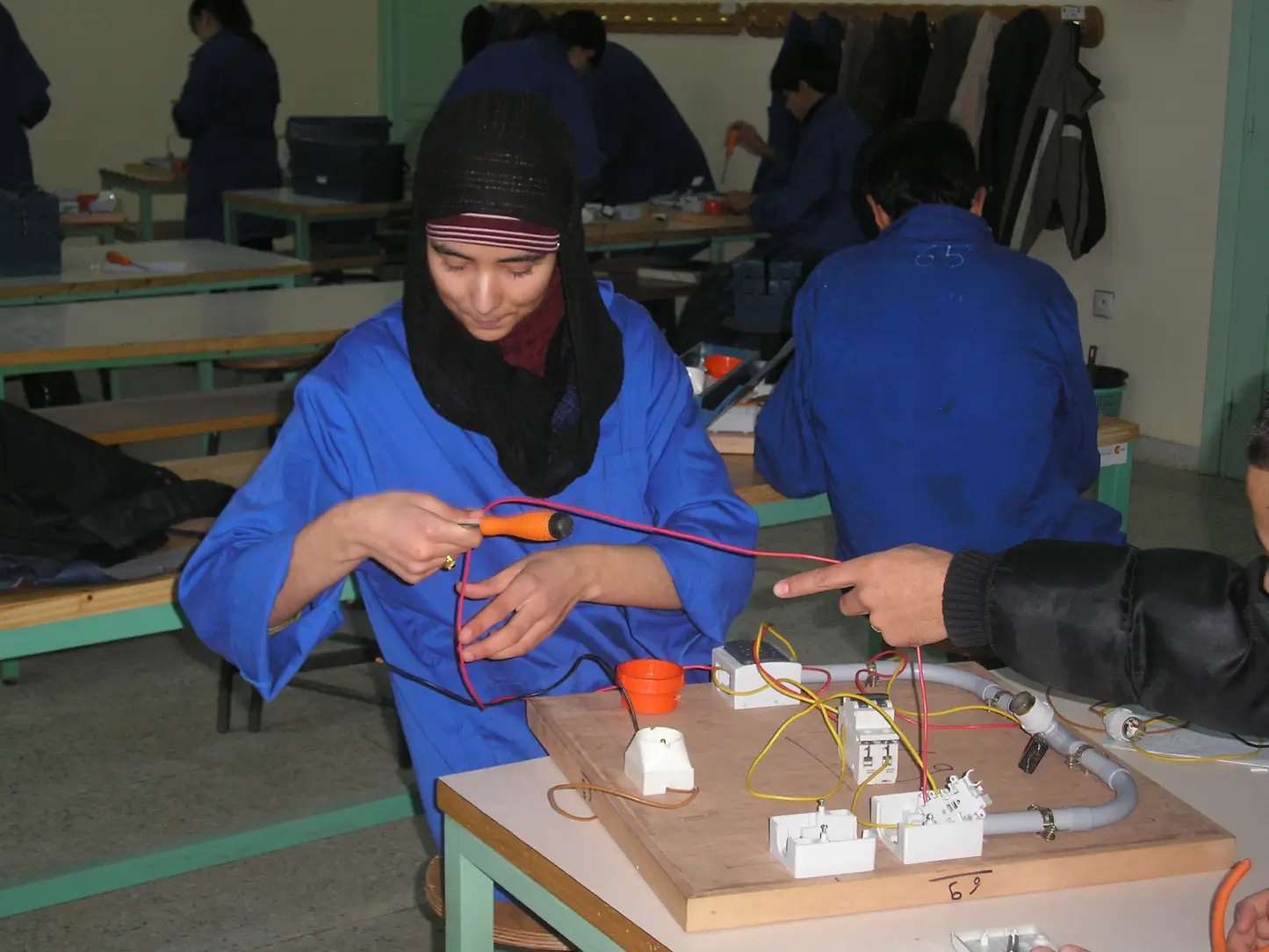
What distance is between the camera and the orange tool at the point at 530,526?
1.52 m

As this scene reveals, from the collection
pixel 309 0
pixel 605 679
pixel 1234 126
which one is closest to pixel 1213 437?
pixel 1234 126

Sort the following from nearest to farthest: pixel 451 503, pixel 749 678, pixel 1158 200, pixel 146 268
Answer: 1. pixel 749 678
2. pixel 451 503
3. pixel 146 268
4. pixel 1158 200

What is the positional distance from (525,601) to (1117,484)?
1914 millimetres

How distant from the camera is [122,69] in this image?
9.38m

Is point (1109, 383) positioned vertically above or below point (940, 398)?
below

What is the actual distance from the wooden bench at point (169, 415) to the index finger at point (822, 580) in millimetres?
2337

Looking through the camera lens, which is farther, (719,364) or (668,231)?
(668,231)

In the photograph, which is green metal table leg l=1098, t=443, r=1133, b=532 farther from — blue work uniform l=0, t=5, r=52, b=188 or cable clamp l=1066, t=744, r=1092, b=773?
blue work uniform l=0, t=5, r=52, b=188

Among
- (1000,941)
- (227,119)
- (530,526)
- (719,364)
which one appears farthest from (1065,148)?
(1000,941)

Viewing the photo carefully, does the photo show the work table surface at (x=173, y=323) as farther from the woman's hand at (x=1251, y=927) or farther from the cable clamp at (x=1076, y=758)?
the woman's hand at (x=1251, y=927)

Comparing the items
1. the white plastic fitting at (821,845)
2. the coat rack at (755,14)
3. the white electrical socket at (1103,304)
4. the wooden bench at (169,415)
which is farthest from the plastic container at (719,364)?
the coat rack at (755,14)

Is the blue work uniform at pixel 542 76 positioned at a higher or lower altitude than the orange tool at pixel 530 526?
higher

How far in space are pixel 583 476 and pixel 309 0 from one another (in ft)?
29.6

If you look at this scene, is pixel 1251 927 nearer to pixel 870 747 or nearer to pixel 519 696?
pixel 870 747
